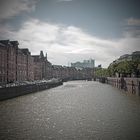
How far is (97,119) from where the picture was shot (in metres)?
29.3

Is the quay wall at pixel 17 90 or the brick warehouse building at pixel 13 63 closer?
the quay wall at pixel 17 90

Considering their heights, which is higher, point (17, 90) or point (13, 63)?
point (13, 63)

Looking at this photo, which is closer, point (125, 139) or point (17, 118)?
point (125, 139)

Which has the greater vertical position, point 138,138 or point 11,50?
point 11,50

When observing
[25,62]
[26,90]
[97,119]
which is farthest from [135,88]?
[25,62]

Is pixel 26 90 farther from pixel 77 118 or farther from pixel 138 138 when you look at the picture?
pixel 138 138

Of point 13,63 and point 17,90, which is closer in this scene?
point 17,90

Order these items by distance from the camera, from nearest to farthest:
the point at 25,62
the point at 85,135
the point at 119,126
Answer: the point at 85,135 < the point at 119,126 < the point at 25,62

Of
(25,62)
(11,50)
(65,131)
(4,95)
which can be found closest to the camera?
(65,131)

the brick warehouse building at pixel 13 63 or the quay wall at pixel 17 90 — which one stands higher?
the brick warehouse building at pixel 13 63

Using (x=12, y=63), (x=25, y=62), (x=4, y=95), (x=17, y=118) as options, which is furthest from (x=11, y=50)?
(x=17, y=118)

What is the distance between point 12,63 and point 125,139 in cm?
7072

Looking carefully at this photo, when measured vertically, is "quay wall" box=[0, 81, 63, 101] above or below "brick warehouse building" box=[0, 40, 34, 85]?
below

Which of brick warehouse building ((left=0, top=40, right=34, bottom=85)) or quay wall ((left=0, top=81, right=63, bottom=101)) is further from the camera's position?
brick warehouse building ((left=0, top=40, right=34, bottom=85))
